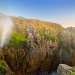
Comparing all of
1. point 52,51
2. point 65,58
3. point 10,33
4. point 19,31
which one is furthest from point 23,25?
point 65,58

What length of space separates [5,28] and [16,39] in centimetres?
372

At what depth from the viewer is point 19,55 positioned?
51.2m

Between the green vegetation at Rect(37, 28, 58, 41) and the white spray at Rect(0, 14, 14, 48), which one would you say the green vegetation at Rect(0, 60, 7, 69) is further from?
the green vegetation at Rect(37, 28, 58, 41)

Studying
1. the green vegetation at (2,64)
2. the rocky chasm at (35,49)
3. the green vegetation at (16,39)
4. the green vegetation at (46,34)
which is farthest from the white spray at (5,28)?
the green vegetation at (46,34)

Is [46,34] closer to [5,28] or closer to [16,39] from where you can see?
[16,39]

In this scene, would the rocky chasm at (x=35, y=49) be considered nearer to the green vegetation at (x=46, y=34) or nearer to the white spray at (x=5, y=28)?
the green vegetation at (x=46, y=34)

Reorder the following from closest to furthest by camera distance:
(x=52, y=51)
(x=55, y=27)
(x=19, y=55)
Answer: (x=19, y=55), (x=52, y=51), (x=55, y=27)

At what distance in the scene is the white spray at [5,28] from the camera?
164 ft

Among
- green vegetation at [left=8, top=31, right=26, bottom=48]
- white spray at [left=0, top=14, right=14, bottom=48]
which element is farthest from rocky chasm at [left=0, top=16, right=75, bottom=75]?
white spray at [left=0, top=14, right=14, bottom=48]

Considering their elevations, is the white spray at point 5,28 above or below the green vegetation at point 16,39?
above

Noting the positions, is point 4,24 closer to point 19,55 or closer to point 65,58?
point 19,55

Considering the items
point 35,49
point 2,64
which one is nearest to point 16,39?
point 35,49

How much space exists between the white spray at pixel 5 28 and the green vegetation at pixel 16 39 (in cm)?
131

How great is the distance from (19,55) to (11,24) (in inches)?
384
